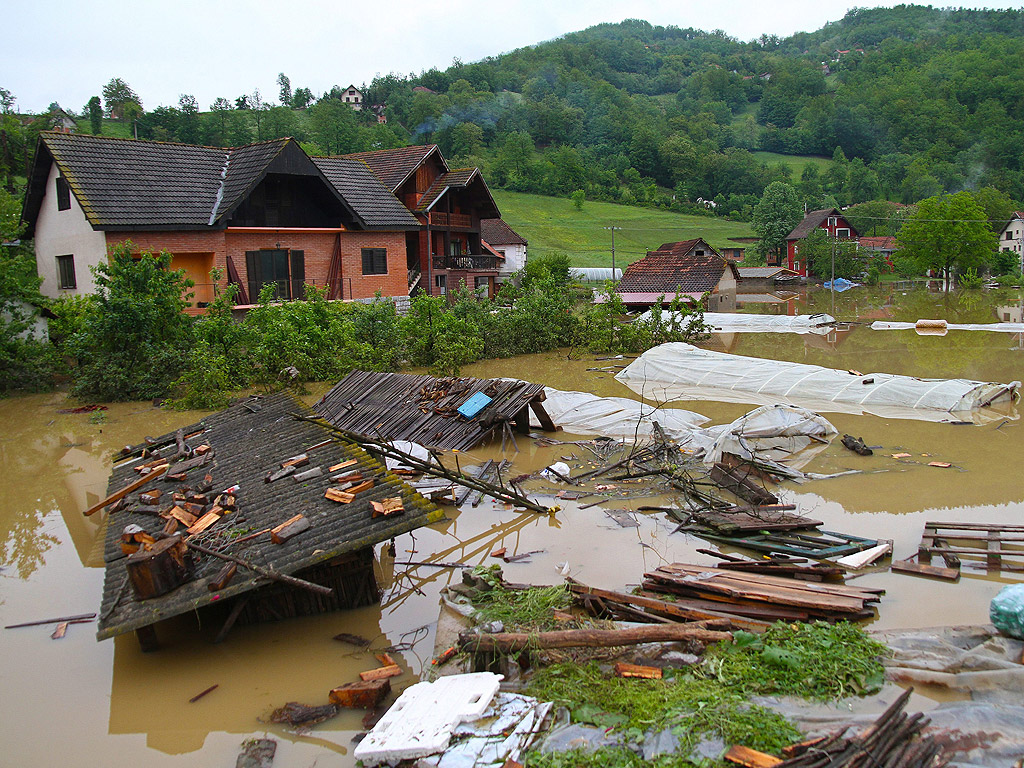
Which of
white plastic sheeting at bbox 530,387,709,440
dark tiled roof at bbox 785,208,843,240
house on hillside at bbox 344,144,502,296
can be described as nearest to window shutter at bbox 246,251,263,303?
house on hillside at bbox 344,144,502,296

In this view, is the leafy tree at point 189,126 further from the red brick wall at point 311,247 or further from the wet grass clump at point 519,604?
the wet grass clump at point 519,604

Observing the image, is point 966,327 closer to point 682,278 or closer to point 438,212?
point 682,278

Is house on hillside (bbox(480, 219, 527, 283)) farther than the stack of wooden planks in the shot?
Yes

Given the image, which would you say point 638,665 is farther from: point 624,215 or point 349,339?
point 624,215

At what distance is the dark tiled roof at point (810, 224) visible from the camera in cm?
6906

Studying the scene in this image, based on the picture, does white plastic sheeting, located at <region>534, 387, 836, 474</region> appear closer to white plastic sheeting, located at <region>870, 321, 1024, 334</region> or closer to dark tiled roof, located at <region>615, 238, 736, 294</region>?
white plastic sheeting, located at <region>870, 321, 1024, 334</region>

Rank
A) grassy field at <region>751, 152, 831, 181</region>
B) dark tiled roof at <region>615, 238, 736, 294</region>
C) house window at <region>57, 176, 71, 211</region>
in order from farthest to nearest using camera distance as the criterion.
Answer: grassy field at <region>751, 152, 831, 181</region>
dark tiled roof at <region>615, 238, 736, 294</region>
house window at <region>57, 176, 71, 211</region>

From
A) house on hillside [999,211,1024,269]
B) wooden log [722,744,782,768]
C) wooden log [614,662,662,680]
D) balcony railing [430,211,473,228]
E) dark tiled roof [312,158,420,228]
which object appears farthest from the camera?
house on hillside [999,211,1024,269]

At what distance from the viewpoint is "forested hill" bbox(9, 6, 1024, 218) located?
293 ft

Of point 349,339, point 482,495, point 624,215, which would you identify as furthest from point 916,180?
point 482,495

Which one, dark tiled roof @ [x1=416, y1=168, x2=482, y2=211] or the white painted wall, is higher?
dark tiled roof @ [x1=416, y1=168, x2=482, y2=211]

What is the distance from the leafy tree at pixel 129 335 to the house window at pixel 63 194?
6513mm

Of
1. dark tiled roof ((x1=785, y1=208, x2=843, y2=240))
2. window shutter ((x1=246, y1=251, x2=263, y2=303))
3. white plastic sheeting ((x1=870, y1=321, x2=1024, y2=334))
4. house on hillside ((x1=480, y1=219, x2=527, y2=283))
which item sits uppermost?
dark tiled roof ((x1=785, y1=208, x2=843, y2=240))

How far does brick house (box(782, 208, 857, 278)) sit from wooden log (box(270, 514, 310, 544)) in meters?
68.1
